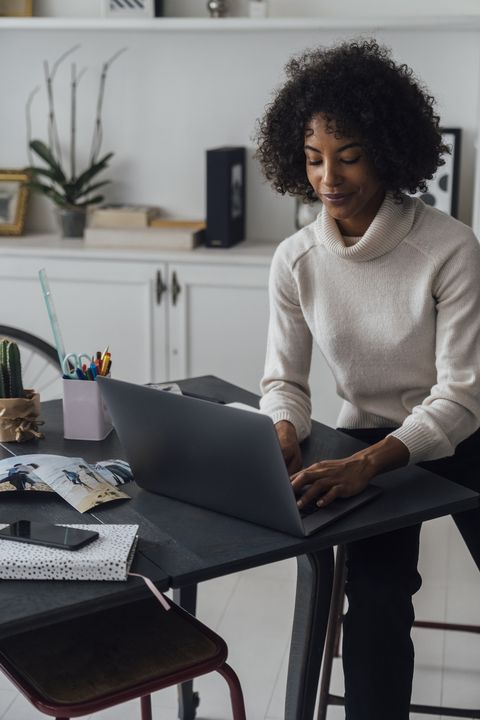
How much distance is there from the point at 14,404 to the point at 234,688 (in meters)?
0.62

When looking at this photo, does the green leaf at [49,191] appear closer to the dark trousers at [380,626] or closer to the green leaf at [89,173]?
the green leaf at [89,173]

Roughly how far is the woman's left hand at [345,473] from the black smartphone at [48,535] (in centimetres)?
33

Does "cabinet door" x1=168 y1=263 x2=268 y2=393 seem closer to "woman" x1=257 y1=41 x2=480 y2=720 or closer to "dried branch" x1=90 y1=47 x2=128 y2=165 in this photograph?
"dried branch" x1=90 y1=47 x2=128 y2=165

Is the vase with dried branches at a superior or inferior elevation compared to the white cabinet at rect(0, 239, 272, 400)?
superior

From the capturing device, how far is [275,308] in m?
2.08

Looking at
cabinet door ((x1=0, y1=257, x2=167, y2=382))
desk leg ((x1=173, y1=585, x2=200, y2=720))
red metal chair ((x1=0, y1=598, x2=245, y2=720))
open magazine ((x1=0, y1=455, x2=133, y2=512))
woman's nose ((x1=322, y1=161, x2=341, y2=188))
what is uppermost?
woman's nose ((x1=322, y1=161, x2=341, y2=188))

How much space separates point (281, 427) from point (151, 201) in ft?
7.04

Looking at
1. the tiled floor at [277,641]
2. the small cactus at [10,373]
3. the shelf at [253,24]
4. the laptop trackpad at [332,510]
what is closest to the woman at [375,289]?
the laptop trackpad at [332,510]

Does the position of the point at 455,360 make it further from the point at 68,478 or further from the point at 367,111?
the point at 68,478

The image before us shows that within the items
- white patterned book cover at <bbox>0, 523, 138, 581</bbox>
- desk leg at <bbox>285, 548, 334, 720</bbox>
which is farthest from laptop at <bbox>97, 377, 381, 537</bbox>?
white patterned book cover at <bbox>0, 523, 138, 581</bbox>

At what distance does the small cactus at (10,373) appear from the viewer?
1863 millimetres

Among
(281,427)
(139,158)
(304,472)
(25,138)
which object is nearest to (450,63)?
(139,158)

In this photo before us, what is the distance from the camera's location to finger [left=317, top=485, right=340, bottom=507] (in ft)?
5.05

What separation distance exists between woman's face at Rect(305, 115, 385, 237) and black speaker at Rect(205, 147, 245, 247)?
1.58 m
